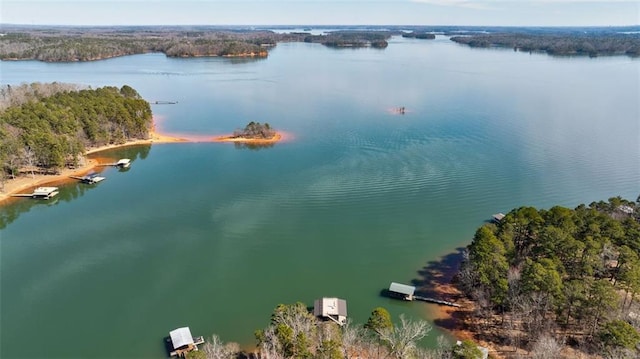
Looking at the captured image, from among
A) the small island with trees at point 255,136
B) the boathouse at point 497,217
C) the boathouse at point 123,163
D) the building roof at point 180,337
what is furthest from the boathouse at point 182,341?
the small island with trees at point 255,136

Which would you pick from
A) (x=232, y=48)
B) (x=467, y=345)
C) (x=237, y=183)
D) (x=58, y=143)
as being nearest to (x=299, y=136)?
(x=237, y=183)

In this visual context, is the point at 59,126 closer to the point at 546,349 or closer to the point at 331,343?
the point at 331,343

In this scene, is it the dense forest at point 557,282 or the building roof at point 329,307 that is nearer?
the dense forest at point 557,282

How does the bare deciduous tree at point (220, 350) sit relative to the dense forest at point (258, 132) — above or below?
below

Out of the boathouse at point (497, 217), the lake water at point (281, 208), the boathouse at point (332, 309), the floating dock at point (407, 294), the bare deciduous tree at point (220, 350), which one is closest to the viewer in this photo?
the bare deciduous tree at point (220, 350)

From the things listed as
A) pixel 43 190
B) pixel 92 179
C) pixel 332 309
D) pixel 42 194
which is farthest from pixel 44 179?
pixel 332 309

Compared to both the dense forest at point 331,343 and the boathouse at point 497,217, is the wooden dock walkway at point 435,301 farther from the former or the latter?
the boathouse at point 497,217
